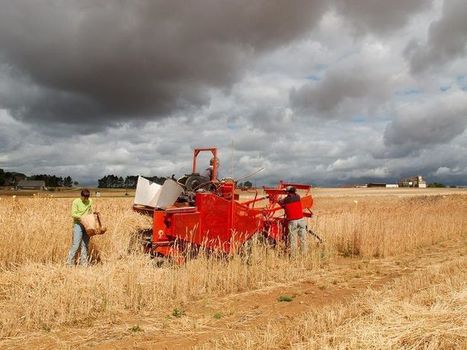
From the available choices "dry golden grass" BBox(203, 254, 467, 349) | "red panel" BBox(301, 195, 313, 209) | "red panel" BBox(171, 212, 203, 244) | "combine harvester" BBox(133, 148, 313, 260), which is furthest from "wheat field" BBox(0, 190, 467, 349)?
"red panel" BBox(301, 195, 313, 209)

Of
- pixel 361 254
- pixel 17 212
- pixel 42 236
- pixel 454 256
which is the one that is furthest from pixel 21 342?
pixel 454 256

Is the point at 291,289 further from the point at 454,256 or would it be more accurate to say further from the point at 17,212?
the point at 17,212

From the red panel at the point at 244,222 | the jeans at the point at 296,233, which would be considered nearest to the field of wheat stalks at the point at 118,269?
the jeans at the point at 296,233

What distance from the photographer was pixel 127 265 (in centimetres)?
835

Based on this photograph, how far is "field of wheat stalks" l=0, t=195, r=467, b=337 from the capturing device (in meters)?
6.77

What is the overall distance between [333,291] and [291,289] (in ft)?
2.58

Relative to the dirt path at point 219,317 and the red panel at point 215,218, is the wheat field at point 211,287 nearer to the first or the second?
the dirt path at point 219,317

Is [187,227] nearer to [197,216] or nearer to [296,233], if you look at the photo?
[197,216]

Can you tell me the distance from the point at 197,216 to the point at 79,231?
249 cm

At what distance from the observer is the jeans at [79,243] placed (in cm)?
948

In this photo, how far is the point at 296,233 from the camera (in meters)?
11.4

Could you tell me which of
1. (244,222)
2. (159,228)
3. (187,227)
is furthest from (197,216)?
(244,222)

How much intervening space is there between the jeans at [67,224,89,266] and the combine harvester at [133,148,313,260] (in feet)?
4.42

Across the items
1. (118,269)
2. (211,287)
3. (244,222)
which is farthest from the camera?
(244,222)
